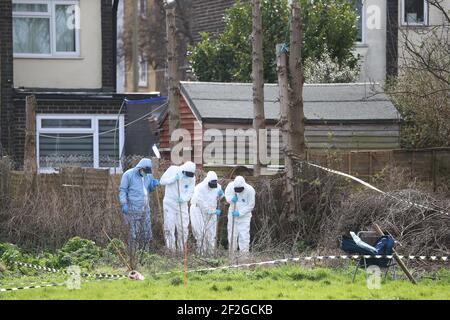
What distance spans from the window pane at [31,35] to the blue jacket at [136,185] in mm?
10617

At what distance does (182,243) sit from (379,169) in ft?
17.2

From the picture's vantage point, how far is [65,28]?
2942 cm

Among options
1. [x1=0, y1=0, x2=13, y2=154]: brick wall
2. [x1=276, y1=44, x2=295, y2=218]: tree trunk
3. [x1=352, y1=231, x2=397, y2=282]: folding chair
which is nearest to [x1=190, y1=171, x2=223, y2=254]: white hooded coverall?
[x1=276, y1=44, x2=295, y2=218]: tree trunk

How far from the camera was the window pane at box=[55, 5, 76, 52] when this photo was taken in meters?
29.3

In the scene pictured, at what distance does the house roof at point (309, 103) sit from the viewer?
23.5m

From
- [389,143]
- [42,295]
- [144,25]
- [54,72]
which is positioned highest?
[144,25]

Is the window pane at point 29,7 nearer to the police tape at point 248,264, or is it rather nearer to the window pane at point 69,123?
the window pane at point 69,123

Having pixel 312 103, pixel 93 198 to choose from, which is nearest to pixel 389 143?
pixel 312 103

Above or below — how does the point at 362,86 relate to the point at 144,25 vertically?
below

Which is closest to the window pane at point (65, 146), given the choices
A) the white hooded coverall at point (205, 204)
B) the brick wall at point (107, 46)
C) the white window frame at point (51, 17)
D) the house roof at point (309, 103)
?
the brick wall at point (107, 46)

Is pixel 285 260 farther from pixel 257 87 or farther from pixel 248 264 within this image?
pixel 257 87

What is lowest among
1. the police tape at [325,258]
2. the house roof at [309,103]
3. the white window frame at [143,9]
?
the police tape at [325,258]
